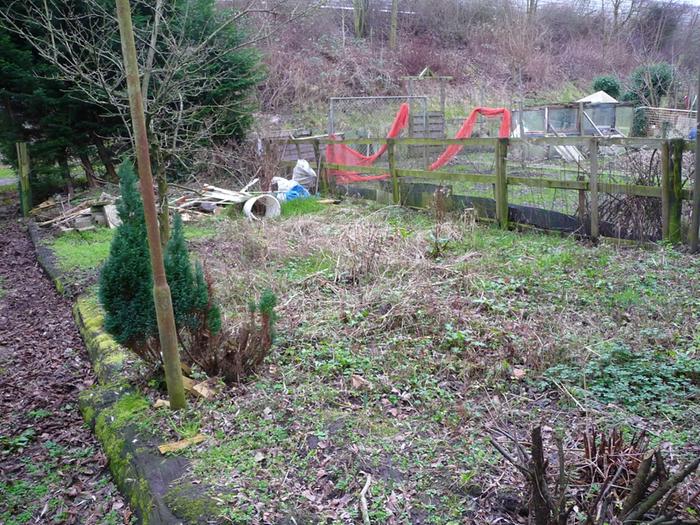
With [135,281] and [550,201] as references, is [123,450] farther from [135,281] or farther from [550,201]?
[550,201]

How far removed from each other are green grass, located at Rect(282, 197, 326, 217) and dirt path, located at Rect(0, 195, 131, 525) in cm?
452

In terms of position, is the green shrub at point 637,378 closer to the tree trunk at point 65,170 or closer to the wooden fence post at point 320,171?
the wooden fence post at point 320,171

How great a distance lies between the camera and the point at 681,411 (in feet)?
10.6

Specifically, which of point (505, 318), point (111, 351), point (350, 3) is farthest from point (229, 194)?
point (350, 3)

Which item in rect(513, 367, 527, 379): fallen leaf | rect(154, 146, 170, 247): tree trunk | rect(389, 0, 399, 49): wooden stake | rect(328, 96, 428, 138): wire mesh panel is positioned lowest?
rect(513, 367, 527, 379): fallen leaf

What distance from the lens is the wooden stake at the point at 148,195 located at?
303cm

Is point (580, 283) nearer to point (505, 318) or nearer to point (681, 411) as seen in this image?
point (505, 318)

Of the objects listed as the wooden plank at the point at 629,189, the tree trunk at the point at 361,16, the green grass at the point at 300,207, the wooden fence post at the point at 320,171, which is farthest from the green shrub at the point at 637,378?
the tree trunk at the point at 361,16

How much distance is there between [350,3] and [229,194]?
22909mm

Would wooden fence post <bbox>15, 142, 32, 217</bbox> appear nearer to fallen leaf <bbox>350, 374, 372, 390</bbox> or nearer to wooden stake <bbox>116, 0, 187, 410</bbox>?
wooden stake <bbox>116, 0, 187, 410</bbox>

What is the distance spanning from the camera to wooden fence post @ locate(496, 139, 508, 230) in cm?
815

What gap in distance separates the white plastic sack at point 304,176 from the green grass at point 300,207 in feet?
5.07

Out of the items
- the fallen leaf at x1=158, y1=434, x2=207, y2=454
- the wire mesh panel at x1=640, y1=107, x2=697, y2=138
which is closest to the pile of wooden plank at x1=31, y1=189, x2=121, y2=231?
the fallen leaf at x1=158, y1=434, x2=207, y2=454

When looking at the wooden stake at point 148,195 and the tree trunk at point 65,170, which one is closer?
the wooden stake at point 148,195
